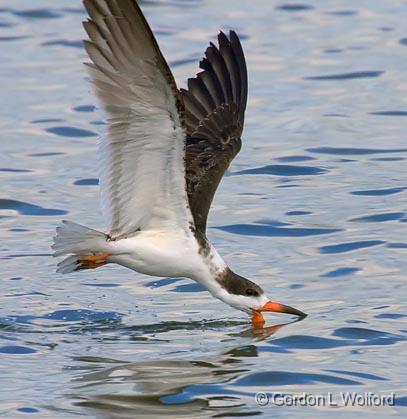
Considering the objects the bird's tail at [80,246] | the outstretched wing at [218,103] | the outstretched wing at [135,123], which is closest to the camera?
the outstretched wing at [135,123]

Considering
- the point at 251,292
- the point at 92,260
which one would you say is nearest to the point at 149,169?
the point at 92,260

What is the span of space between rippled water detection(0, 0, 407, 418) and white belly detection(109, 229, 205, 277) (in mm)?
393

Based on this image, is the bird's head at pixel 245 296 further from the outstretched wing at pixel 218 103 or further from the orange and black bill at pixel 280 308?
the outstretched wing at pixel 218 103

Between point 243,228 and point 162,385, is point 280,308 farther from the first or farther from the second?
point 243,228

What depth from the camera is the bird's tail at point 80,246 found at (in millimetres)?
10211

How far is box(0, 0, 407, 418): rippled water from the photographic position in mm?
9375

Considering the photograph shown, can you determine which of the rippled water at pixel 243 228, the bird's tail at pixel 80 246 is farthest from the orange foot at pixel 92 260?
the rippled water at pixel 243 228

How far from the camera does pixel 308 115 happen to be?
1608 centimetres

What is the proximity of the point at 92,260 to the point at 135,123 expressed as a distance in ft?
3.95

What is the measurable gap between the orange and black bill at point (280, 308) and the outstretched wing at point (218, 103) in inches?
65.0

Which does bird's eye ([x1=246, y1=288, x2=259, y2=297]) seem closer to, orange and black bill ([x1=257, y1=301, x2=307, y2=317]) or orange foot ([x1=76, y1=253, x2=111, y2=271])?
orange and black bill ([x1=257, y1=301, x2=307, y2=317])

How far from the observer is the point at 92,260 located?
1045 cm

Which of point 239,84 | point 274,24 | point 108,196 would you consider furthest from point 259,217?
point 274,24

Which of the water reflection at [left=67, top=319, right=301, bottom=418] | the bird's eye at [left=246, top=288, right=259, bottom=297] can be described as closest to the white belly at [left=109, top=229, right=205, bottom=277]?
the bird's eye at [left=246, top=288, right=259, bottom=297]
